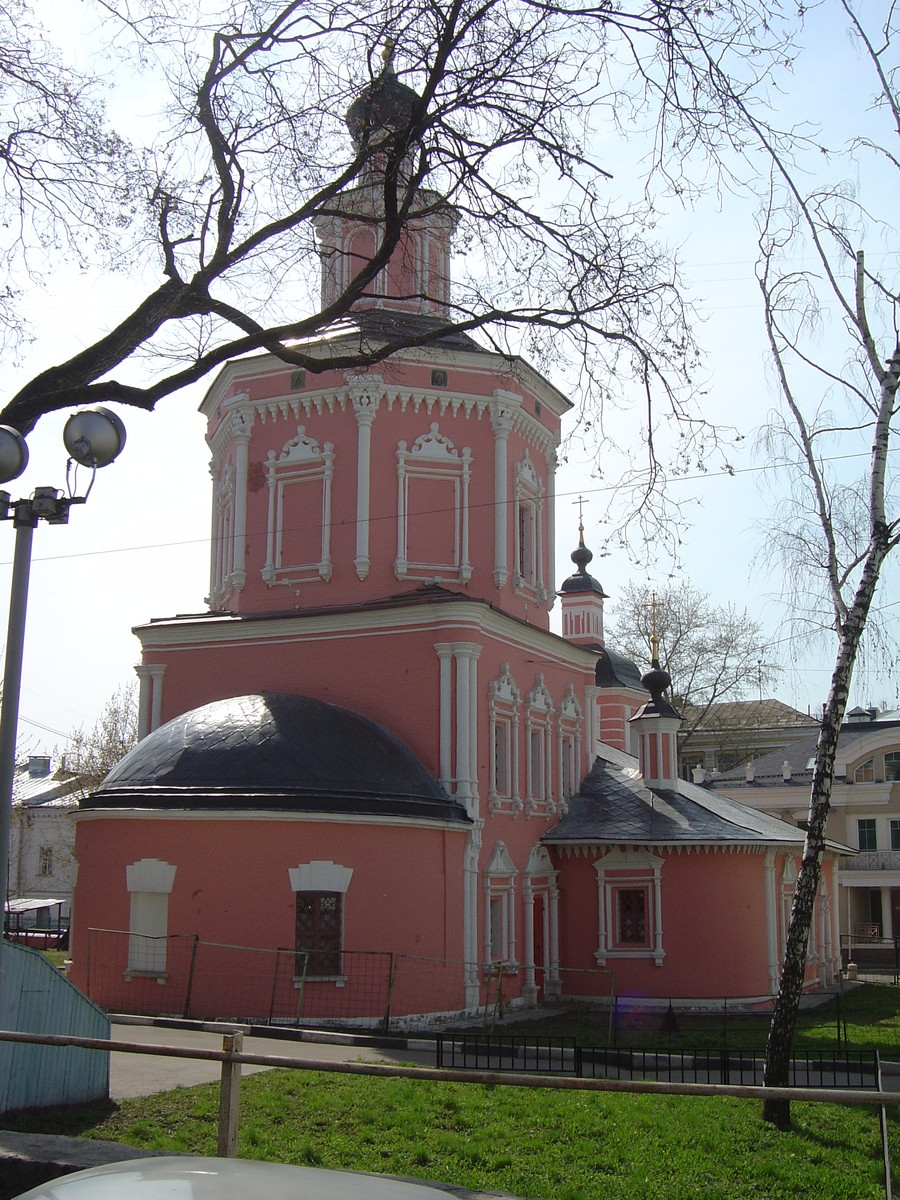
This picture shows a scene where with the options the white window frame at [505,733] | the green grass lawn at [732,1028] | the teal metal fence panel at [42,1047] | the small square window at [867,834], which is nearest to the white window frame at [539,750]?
the white window frame at [505,733]

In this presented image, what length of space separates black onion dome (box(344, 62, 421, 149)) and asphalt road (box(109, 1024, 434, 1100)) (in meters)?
7.16

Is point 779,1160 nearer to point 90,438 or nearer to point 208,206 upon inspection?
point 90,438

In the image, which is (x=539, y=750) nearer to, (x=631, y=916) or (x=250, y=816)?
(x=631, y=916)

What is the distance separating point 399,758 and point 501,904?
11.6 ft

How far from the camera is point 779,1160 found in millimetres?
8328

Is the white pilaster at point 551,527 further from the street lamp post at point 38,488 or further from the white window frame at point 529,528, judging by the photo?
the street lamp post at point 38,488

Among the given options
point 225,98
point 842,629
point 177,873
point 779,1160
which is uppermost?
point 225,98

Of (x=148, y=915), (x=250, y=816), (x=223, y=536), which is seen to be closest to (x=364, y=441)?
(x=223, y=536)

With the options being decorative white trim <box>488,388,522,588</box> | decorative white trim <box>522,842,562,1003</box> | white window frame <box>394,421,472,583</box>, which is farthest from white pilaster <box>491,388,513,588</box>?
decorative white trim <box>522,842,562,1003</box>

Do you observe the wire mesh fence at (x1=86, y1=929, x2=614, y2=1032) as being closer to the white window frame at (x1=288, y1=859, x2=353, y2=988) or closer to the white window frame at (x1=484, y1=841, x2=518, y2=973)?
the white window frame at (x1=288, y1=859, x2=353, y2=988)

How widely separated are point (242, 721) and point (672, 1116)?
1029 cm

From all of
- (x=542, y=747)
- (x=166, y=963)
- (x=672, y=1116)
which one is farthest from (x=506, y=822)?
(x=672, y=1116)

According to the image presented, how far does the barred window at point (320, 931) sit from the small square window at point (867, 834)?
28219mm

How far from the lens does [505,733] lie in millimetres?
20797
